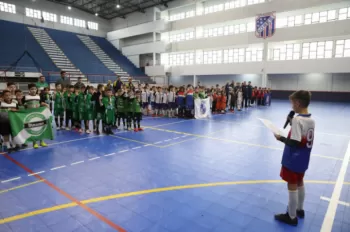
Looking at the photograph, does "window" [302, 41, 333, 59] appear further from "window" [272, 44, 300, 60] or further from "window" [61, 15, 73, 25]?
"window" [61, 15, 73, 25]

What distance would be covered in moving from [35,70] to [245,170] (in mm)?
22997

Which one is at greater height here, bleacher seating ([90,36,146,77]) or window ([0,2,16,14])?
window ([0,2,16,14])

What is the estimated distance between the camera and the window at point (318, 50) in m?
22.6

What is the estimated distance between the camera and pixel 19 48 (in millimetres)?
25297

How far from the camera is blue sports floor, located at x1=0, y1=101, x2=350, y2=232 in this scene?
3.19 meters

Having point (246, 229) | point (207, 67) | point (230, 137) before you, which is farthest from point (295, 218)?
point (207, 67)

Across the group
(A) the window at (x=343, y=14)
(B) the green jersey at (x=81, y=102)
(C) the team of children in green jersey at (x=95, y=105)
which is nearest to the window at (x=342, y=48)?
(A) the window at (x=343, y=14)

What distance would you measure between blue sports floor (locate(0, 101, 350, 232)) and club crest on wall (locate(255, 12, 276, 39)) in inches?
752

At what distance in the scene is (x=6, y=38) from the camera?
84.4ft

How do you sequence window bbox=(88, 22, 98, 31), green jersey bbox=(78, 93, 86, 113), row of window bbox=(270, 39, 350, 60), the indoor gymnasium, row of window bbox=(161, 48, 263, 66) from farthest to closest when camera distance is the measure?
1. window bbox=(88, 22, 98, 31)
2. row of window bbox=(161, 48, 263, 66)
3. row of window bbox=(270, 39, 350, 60)
4. green jersey bbox=(78, 93, 86, 113)
5. the indoor gymnasium

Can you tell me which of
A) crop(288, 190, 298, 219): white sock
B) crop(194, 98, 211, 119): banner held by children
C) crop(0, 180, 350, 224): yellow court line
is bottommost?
crop(0, 180, 350, 224): yellow court line

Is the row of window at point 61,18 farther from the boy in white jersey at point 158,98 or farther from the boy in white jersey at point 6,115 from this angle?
the boy in white jersey at point 6,115

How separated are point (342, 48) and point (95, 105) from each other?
77.9ft

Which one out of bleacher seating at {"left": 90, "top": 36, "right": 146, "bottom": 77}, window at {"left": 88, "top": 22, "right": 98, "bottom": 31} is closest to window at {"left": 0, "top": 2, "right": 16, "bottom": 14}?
bleacher seating at {"left": 90, "top": 36, "right": 146, "bottom": 77}
